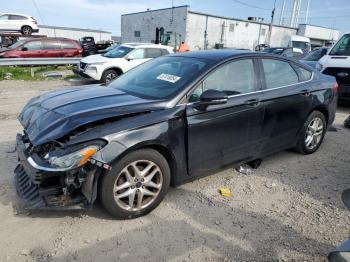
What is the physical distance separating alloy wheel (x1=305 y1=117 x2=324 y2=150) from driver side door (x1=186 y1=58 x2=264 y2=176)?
1304mm

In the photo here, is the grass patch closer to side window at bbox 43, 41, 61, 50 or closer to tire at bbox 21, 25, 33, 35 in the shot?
side window at bbox 43, 41, 61, 50

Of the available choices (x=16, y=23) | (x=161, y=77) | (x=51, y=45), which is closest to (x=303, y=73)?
(x=161, y=77)

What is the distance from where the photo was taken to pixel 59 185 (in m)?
2.84

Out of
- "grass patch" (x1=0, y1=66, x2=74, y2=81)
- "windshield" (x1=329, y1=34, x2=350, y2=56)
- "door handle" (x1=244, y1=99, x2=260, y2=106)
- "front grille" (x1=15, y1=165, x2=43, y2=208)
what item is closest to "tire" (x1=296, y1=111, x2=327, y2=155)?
"door handle" (x1=244, y1=99, x2=260, y2=106)

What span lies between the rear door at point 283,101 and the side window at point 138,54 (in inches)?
327

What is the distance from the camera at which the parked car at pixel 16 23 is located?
2344cm

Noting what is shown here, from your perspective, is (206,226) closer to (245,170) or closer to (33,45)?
(245,170)

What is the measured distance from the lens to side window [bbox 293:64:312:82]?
15.2 feet

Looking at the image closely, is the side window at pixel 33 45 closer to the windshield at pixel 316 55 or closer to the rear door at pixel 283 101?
the windshield at pixel 316 55

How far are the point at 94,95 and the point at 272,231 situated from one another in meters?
2.43

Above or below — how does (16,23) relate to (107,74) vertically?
above

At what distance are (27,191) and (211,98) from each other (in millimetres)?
2082

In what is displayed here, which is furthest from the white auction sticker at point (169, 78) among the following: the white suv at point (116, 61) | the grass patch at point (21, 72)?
the grass patch at point (21, 72)

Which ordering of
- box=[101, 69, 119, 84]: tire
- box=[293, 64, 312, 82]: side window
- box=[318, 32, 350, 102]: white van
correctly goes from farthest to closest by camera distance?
box=[101, 69, 119, 84]: tire → box=[318, 32, 350, 102]: white van → box=[293, 64, 312, 82]: side window
